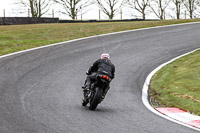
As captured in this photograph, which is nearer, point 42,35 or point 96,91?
point 96,91

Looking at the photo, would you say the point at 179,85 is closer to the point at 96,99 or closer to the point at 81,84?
the point at 81,84

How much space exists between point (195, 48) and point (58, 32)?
9.94 m

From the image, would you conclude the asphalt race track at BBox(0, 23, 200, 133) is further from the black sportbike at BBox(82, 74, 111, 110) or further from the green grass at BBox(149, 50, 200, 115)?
the green grass at BBox(149, 50, 200, 115)

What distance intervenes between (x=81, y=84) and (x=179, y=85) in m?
3.51

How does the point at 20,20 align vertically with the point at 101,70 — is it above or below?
above

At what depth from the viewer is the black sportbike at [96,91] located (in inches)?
356

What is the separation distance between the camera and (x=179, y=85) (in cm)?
1217

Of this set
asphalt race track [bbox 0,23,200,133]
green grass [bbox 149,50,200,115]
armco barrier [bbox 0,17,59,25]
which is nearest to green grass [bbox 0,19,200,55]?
asphalt race track [bbox 0,23,200,133]

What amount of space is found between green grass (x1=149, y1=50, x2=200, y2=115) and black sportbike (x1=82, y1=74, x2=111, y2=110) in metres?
2.07

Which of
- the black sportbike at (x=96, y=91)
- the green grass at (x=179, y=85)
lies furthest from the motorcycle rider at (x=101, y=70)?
the green grass at (x=179, y=85)

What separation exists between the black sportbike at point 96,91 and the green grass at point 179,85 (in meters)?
2.07

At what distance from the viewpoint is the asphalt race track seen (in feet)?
23.5

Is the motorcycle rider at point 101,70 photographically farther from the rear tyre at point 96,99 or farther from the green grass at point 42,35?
the green grass at point 42,35

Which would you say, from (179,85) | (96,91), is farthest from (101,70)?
(179,85)
